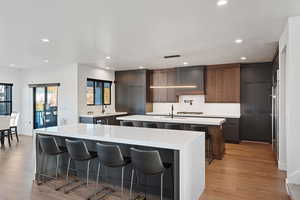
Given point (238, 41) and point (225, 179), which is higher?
point (238, 41)

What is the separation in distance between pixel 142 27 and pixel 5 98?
23.0ft

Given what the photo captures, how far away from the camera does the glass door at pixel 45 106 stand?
7379mm

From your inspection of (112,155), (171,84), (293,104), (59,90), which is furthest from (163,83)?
(112,155)

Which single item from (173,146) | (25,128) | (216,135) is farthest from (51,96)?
(173,146)

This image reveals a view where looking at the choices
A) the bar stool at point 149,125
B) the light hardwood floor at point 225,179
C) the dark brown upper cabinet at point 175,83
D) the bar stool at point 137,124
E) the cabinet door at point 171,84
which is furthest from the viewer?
the cabinet door at point 171,84

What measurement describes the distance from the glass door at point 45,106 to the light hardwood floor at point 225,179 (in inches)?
85.3

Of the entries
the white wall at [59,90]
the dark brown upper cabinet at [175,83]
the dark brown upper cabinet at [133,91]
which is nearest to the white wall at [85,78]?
the white wall at [59,90]

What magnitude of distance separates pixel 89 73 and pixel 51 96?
173 cm

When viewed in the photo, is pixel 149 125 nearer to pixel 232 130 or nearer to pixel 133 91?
pixel 232 130

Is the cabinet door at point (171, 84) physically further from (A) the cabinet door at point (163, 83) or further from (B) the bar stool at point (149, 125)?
(B) the bar stool at point (149, 125)

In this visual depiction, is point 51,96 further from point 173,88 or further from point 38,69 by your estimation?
point 173,88

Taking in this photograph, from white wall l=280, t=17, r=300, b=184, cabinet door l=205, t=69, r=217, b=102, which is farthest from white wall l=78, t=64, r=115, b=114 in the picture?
white wall l=280, t=17, r=300, b=184

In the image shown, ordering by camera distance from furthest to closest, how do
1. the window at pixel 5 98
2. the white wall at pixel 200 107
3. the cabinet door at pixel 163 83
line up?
1. the cabinet door at pixel 163 83
2. the window at pixel 5 98
3. the white wall at pixel 200 107

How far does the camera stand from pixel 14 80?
7973mm
